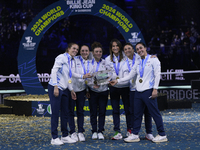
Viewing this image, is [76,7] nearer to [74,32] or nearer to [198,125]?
[198,125]

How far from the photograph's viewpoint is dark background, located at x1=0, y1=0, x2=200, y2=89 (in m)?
10.7

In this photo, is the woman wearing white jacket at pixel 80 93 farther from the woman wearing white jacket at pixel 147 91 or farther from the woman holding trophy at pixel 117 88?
the woman wearing white jacket at pixel 147 91

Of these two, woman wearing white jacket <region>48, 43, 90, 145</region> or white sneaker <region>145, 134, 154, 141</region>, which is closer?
woman wearing white jacket <region>48, 43, 90, 145</region>

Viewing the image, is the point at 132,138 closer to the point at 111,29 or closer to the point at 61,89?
the point at 61,89

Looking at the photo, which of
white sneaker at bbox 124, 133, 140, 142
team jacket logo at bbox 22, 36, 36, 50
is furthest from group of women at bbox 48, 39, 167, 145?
team jacket logo at bbox 22, 36, 36, 50

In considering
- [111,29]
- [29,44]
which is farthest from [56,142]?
[111,29]

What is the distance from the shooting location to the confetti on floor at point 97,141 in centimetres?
393

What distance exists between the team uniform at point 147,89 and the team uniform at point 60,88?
0.95 meters

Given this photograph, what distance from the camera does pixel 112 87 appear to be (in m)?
4.39

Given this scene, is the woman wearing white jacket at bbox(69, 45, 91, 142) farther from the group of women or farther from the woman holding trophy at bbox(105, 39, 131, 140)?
the woman holding trophy at bbox(105, 39, 131, 140)

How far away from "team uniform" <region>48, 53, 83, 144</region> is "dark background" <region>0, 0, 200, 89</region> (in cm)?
635

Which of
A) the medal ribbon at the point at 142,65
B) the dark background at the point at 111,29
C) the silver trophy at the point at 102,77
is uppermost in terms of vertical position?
the dark background at the point at 111,29

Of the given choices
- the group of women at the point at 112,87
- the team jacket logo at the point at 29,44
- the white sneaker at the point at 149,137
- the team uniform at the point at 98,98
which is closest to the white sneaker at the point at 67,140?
the group of women at the point at 112,87

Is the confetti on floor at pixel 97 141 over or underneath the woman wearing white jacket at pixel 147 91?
underneath
